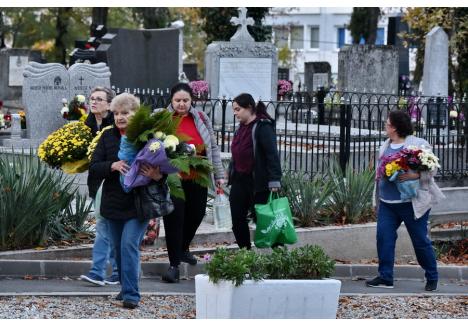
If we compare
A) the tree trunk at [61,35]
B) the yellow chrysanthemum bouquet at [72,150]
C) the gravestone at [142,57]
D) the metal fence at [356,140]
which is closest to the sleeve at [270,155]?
the yellow chrysanthemum bouquet at [72,150]

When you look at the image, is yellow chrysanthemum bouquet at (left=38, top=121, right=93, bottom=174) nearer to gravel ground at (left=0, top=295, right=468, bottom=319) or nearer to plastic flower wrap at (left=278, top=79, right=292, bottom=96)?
gravel ground at (left=0, top=295, right=468, bottom=319)

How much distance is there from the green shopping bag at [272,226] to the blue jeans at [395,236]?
34.5 inches

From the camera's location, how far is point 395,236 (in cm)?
1154

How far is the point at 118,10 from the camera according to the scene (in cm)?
6003

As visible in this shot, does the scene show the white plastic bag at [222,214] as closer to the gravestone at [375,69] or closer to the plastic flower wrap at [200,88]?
the plastic flower wrap at [200,88]

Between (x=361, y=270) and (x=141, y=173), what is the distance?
372cm

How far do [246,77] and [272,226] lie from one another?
1591 cm

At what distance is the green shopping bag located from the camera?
11250mm

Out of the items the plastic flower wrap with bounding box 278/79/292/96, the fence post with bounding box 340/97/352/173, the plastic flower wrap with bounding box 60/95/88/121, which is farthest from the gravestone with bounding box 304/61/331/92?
the fence post with bounding box 340/97/352/173

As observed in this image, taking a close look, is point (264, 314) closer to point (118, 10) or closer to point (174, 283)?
point (174, 283)

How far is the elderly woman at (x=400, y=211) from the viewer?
11.4m

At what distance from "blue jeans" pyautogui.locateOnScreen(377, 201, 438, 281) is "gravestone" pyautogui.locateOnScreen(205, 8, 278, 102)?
15.2 meters

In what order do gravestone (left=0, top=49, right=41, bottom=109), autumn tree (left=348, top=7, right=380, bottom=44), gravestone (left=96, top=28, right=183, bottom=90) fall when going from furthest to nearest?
autumn tree (left=348, top=7, right=380, bottom=44) → gravestone (left=0, top=49, right=41, bottom=109) → gravestone (left=96, top=28, right=183, bottom=90)

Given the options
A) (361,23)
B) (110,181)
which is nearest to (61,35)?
(361,23)
